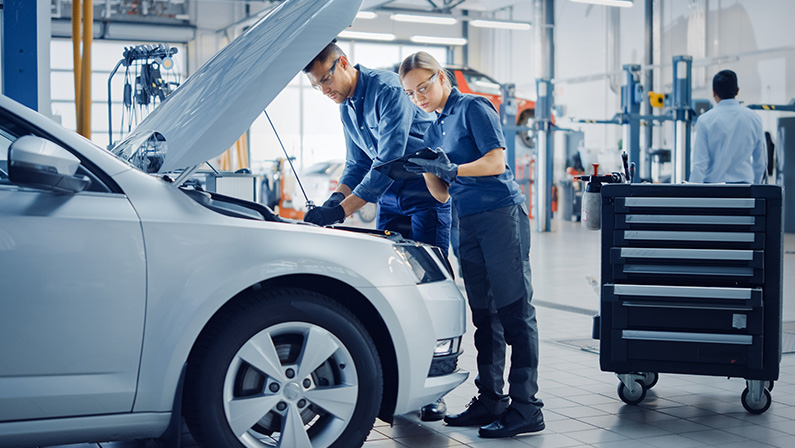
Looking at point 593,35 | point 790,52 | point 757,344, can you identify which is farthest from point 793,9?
point 757,344

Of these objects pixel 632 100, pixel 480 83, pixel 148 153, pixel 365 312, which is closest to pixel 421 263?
pixel 365 312

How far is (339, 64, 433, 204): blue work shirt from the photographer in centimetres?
365

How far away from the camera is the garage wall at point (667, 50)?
→ 15.3 meters

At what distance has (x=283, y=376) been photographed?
267 centimetres

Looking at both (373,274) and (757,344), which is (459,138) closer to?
(373,274)

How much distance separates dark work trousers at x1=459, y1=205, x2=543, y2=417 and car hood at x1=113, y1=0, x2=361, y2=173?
3.25 feet

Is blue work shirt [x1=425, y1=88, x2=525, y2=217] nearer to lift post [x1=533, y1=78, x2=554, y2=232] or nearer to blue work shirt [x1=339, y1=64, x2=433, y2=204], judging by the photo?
blue work shirt [x1=339, y1=64, x2=433, y2=204]

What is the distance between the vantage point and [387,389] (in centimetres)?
292

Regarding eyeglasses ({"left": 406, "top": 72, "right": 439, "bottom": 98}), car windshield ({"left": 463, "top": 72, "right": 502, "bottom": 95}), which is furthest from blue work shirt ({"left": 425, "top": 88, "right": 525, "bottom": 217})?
car windshield ({"left": 463, "top": 72, "right": 502, "bottom": 95})

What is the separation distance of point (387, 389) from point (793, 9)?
47.6 ft

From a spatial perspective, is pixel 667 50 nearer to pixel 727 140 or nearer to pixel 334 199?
pixel 727 140

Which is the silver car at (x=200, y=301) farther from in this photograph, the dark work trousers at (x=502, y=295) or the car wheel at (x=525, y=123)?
the car wheel at (x=525, y=123)

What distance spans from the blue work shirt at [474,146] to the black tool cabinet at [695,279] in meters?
0.56

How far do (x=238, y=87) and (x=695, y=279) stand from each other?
6.78ft
